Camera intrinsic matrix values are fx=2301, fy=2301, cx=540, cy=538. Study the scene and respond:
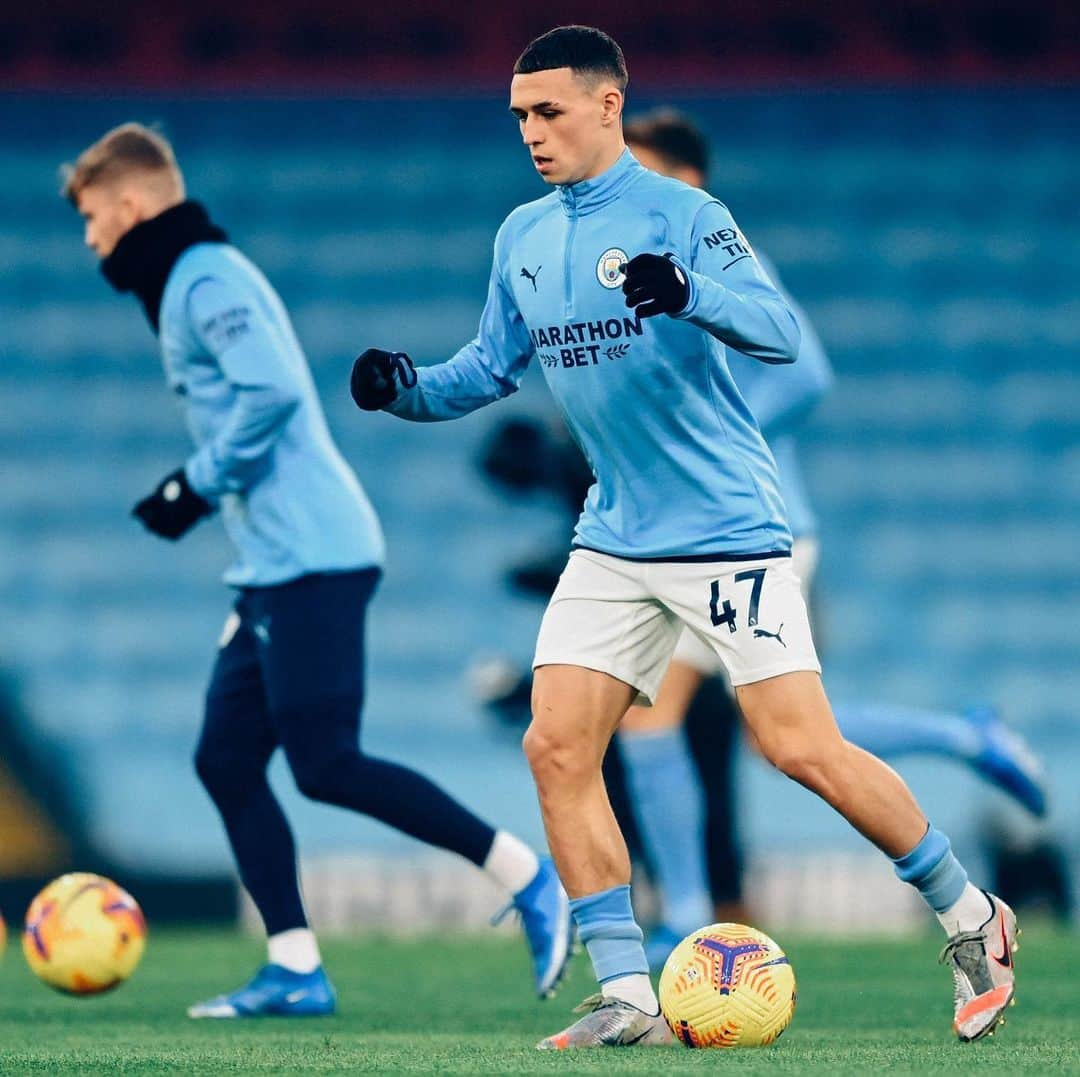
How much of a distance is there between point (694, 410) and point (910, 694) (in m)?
6.48

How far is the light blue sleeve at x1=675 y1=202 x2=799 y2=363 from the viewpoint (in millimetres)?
4078

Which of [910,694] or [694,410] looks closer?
[694,410]

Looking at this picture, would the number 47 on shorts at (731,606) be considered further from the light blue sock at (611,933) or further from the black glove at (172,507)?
the black glove at (172,507)

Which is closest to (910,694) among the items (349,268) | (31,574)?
(349,268)

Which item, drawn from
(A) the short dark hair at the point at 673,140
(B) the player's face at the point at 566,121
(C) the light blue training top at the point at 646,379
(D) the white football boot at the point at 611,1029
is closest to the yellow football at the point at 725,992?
(D) the white football boot at the point at 611,1029

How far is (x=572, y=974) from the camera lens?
268 inches

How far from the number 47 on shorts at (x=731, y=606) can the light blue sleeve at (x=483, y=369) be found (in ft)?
2.10

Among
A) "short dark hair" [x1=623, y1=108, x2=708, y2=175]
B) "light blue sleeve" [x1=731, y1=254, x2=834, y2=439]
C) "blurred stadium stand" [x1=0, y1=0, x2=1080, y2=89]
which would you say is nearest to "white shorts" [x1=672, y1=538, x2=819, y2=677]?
"light blue sleeve" [x1=731, y1=254, x2=834, y2=439]

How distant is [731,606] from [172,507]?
176cm

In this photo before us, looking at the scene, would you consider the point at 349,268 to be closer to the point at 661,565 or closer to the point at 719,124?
the point at 719,124

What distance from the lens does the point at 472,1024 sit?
5.17m

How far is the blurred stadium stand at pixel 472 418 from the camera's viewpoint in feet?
35.0

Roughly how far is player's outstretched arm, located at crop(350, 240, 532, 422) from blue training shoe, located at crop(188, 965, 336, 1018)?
1.57 metres

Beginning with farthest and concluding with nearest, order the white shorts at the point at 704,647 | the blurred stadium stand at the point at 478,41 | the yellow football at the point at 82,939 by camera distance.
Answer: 1. the blurred stadium stand at the point at 478,41
2. the white shorts at the point at 704,647
3. the yellow football at the point at 82,939
